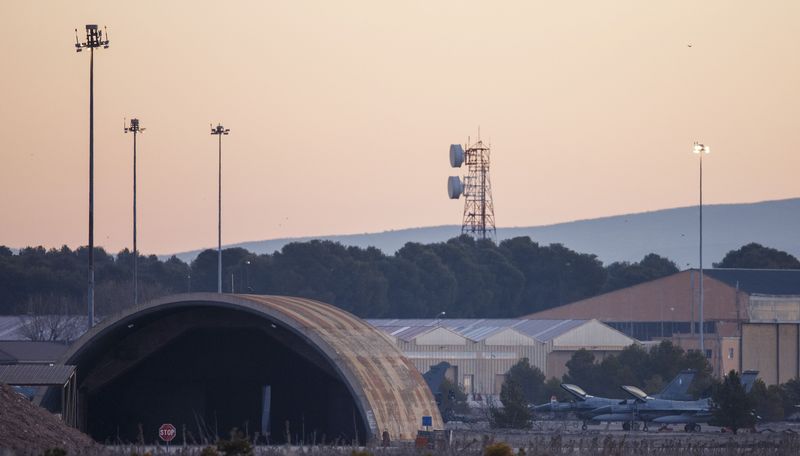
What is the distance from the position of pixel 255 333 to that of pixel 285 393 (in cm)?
241

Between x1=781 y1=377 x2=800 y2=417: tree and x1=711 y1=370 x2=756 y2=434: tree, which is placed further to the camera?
x1=781 y1=377 x2=800 y2=417: tree

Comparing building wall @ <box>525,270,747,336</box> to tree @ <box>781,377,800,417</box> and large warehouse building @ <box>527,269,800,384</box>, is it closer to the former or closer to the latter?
large warehouse building @ <box>527,269,800,384</box>

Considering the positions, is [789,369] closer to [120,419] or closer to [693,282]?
[693,282]

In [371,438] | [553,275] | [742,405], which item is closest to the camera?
[371,438]

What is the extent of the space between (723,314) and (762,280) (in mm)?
6742

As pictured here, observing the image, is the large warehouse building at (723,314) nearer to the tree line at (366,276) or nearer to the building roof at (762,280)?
the building roof at (762,280)

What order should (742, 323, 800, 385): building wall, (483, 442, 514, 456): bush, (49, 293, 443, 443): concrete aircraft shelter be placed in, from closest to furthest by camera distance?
(483, 442, 514, 456): bush < (49, 293, 443, 443): concrete aircraft shelter < (742, 323, 800, 385): building wall

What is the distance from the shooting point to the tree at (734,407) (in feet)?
189

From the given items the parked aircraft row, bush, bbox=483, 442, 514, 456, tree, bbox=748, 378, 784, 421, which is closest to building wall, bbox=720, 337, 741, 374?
tree, bbox=748, 378, 784, 421

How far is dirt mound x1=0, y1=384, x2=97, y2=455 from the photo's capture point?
31859 mm

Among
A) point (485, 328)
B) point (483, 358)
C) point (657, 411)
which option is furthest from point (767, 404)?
point (485, 328)

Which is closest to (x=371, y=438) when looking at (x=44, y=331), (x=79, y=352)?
(x=79, y=352)

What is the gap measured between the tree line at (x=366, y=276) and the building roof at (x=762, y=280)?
29.5 m

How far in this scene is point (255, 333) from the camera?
49.1 metres
